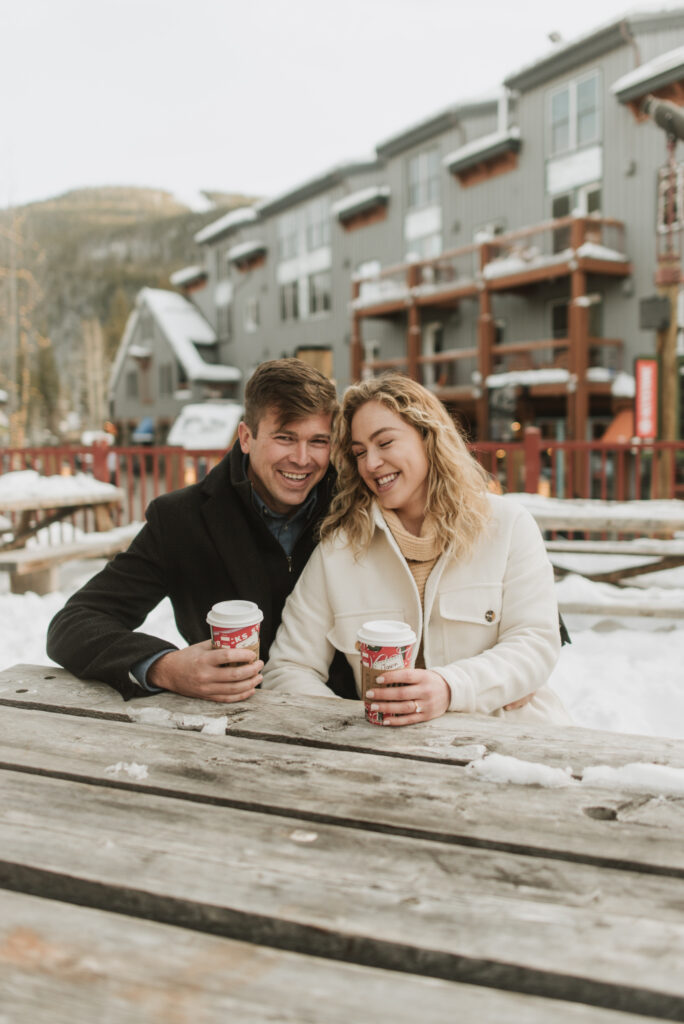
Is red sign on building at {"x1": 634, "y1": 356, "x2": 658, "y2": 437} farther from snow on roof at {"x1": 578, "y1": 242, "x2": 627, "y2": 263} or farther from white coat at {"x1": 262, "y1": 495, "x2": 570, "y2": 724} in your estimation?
white coat at {"x1": 262, "y1": 495, "x2": 570, "y2": 724}

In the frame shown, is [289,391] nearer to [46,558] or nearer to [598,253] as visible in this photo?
[46,558]

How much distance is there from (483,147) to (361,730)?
23.4m

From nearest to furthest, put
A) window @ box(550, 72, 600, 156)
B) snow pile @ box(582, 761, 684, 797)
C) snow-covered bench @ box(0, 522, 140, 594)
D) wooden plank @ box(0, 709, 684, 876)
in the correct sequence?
wooden plank @ box(0, 709, 684, 876) < snow pile @ box(582, 761, 684, 797) < snow-covered bench @ box(0, 522, 140, 594) < window @ box(550, 72, 600, 156)

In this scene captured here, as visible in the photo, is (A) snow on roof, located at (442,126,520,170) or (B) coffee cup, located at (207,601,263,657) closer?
(B) coffee cup, located at (207,601,263,657)

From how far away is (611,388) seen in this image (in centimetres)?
1848

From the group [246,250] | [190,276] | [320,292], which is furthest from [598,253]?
[190,276]

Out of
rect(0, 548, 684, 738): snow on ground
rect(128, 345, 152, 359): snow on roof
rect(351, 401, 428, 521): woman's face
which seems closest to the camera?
rect(351, 401, 428, 521): woman's face

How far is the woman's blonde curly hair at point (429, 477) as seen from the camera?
2.65 m

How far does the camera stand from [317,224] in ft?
102

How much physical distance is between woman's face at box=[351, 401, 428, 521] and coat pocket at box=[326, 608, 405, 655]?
392mm

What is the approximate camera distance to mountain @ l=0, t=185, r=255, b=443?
65.4 m

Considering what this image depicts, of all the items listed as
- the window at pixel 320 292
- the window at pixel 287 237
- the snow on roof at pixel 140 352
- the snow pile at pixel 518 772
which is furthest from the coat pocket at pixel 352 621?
the snow on roof at pixel 140 352

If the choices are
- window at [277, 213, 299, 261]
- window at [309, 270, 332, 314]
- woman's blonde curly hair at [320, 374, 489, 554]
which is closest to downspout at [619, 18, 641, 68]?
window at [309, 270, 332, 314]

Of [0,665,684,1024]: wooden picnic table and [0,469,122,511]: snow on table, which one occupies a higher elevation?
[0,469,122,511]: snow on table
